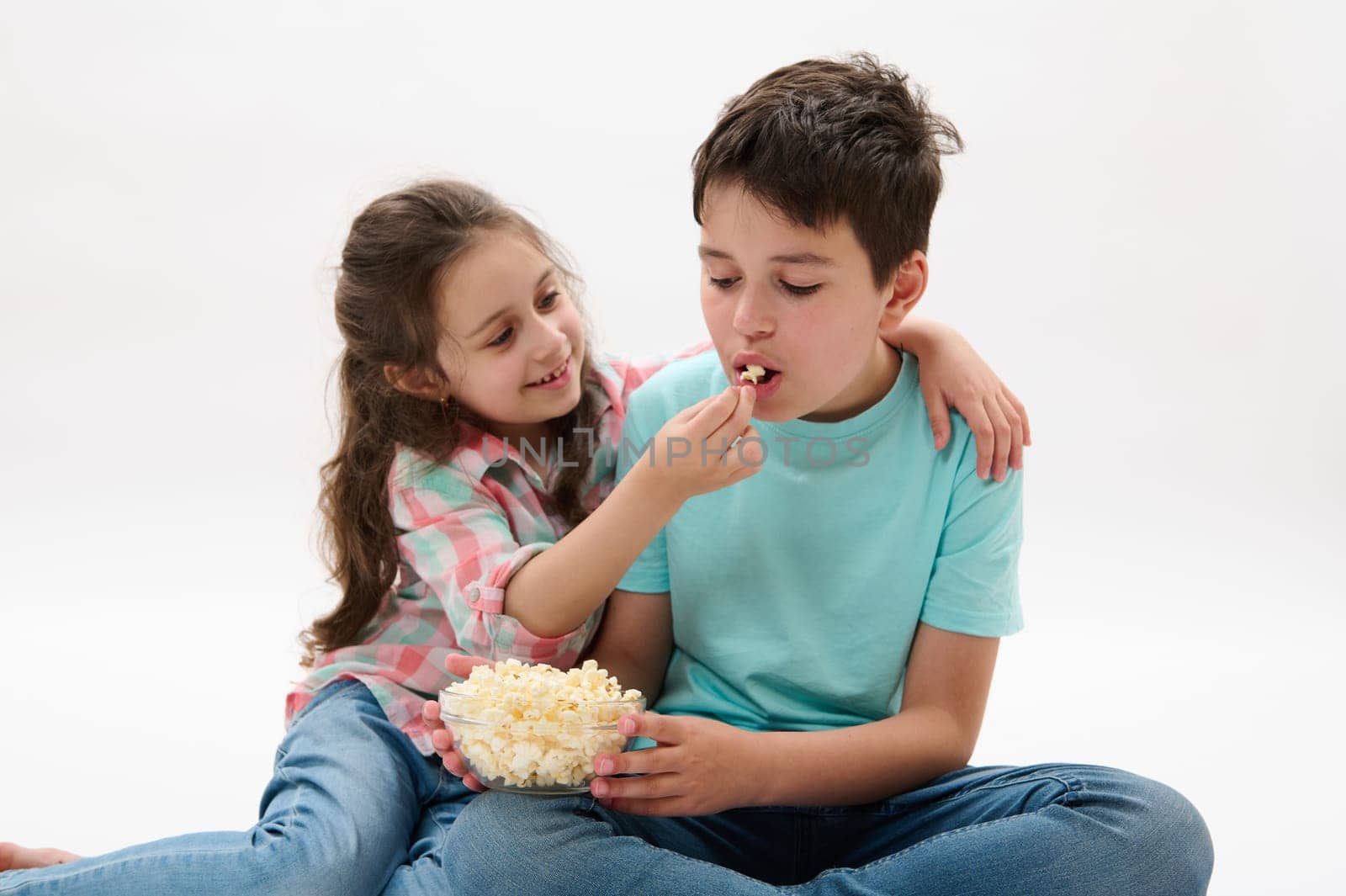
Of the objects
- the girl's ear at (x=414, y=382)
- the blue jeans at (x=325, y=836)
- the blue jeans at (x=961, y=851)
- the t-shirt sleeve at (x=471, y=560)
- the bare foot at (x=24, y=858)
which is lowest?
the bare foot at (x=24, y=858)

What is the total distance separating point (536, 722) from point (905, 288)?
79cm

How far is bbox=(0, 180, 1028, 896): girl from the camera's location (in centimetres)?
191

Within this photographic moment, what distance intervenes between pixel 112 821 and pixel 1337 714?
7.77 feet

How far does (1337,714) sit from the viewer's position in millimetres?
2969

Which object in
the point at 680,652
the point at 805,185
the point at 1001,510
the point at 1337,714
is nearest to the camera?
the point at 805,185

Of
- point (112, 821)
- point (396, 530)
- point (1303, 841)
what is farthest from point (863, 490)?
point (112, 821)

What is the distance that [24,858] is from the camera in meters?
2.08

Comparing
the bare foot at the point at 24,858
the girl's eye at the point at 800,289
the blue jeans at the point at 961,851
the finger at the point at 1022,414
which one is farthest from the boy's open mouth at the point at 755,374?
the bare foot at the point at 24,858

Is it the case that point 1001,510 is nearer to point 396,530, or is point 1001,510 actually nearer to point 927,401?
point 927,401

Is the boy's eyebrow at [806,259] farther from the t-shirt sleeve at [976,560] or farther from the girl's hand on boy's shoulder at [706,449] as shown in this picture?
the t-shirt sleeve at [976,560]

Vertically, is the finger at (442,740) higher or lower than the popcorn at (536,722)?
lower

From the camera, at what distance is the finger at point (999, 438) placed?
2004mm

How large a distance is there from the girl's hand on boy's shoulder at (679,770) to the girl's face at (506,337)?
63cm

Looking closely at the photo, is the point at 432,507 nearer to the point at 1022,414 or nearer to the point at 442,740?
the point at 442,740
